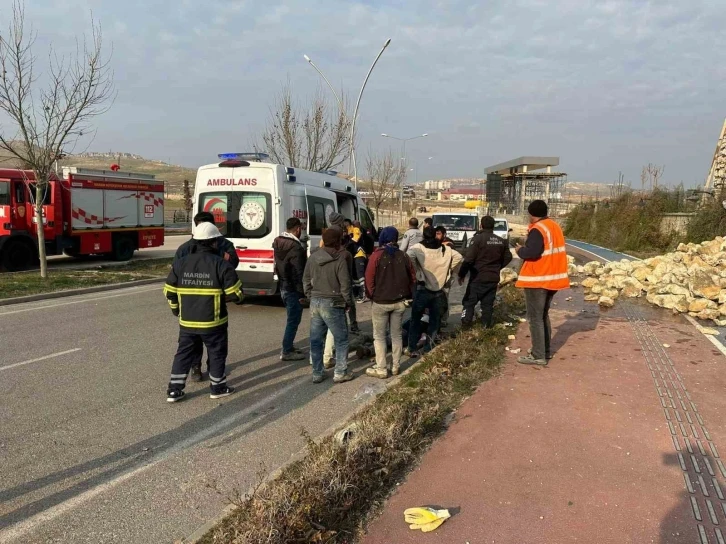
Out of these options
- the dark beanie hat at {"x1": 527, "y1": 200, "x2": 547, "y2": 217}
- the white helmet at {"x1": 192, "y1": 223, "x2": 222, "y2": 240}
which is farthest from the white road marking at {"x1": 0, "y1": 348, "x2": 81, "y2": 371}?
the dark beanie hat at {"x1": 527, "y1": 200, "x2": 547, "y2": 217}

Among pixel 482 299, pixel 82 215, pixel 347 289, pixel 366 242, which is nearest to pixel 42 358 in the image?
pixel 347 289

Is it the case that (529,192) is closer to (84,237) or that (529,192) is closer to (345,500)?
(84,237)

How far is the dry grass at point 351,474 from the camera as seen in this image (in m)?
2.79

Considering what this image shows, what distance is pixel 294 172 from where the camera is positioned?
966 centimetres

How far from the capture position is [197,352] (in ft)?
17.0

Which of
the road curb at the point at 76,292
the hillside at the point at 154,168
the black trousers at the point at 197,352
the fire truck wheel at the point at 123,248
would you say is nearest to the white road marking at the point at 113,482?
the black trousers at the point at 197,352

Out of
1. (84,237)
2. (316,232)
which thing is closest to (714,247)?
(316,232)

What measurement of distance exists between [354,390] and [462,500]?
2371 mm

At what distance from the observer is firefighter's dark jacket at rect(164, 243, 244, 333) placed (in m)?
4.85

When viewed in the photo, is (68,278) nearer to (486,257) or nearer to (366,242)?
(366,242)

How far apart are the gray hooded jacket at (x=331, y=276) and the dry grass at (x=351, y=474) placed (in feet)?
3.71

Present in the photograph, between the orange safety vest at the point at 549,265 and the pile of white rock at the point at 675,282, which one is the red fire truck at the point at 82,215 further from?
the pile of white rock at the point at 675,282

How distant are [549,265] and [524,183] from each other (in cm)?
5209

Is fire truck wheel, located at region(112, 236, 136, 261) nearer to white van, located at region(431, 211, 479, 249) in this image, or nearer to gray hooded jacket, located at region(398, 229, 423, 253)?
white van, located at region(431, 211, 479, 249)
